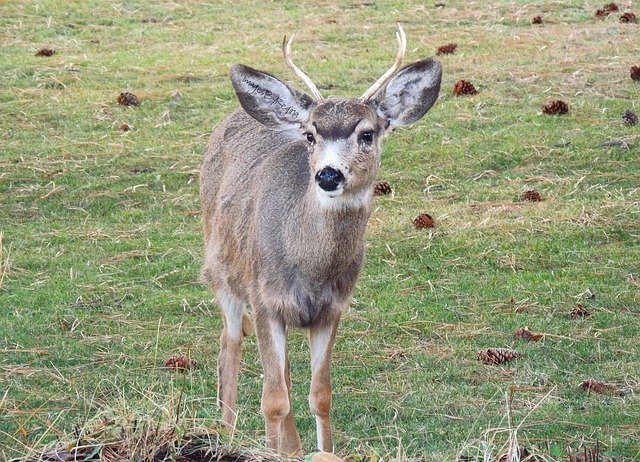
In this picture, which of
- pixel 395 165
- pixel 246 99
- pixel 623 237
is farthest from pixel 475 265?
pixel 246 99

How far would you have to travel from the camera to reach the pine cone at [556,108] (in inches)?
565

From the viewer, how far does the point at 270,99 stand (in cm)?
772

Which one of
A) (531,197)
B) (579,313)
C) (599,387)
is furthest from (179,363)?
(531,197)

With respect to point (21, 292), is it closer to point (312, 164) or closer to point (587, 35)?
point (312, 164)

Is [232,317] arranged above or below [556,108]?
above

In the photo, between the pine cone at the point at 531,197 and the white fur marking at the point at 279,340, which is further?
the pine cone at the point at 531,197

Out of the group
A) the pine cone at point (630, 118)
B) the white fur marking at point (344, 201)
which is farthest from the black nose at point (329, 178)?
the pine cone at point (630, 118)

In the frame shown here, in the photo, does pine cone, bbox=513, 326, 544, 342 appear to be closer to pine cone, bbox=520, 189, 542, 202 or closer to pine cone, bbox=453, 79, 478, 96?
pine cone, bbox=520, 189, 542, 202

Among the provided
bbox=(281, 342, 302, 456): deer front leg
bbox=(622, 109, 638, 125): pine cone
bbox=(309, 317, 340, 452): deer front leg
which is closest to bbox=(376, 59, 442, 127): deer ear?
bbox=(309, 317, 340, 452): deer front leg

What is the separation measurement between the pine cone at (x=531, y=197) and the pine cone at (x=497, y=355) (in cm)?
353

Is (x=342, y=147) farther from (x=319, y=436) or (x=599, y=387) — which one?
(x=599, y=387)

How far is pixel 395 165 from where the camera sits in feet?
43.3

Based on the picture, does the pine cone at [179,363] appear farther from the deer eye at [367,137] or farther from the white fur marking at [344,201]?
the deer eye at [367,137]

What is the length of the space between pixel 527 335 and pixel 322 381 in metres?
2.17
